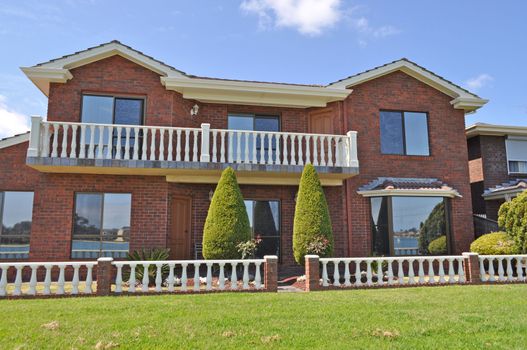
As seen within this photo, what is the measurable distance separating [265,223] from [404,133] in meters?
5.91

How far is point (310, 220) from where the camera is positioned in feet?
36.7

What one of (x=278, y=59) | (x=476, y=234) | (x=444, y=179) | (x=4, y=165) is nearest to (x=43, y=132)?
(x=4, y=165)

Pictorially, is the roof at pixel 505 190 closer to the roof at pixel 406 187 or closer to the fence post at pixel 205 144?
the roof at pixel 406 187

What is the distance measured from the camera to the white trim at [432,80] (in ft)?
47.6

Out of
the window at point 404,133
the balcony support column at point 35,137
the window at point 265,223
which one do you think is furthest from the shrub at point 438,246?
the balcony support column at point 35,137

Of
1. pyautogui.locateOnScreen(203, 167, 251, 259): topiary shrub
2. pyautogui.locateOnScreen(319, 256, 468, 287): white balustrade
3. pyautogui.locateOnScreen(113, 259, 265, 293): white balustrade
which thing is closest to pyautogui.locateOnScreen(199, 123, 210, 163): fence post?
pyautogui.locateOnScreen(203, 167, 251, 259): topiary shrub

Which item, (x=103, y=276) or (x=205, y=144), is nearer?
(x=103, y=276)

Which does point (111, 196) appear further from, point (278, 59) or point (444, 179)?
point (444, 179)

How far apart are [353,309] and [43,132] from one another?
950 cm

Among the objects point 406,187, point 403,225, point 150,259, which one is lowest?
point 150,259

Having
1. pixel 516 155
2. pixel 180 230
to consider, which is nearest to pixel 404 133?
pixel 516 155

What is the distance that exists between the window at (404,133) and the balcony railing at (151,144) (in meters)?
1.90

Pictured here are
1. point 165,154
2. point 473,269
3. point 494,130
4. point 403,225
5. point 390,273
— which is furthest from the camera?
point 494,130

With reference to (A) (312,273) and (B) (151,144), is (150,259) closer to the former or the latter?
(B) (151,144)
